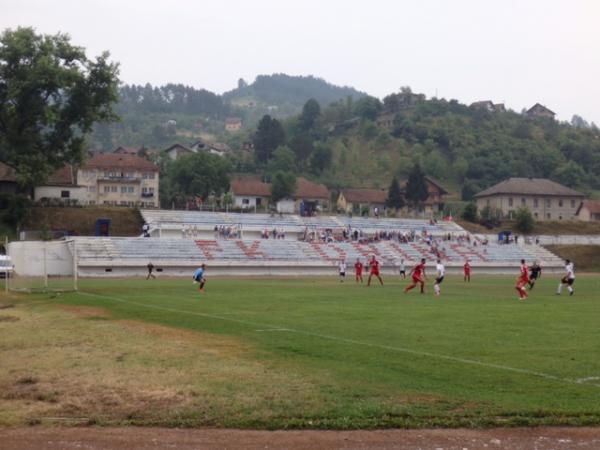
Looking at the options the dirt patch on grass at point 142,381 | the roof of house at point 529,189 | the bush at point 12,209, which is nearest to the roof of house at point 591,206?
the roof of house at point 529,189

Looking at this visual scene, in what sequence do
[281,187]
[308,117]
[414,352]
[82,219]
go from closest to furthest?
1. [414,352]
2. [82,219]
3. [281,187]
4. [308,117]

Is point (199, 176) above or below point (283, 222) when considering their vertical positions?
above

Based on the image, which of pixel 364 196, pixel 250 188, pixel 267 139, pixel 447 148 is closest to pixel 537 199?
pixel 364 196

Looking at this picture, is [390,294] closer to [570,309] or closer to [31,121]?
[570,309]

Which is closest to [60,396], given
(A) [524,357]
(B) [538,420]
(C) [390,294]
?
(B) [538,420]

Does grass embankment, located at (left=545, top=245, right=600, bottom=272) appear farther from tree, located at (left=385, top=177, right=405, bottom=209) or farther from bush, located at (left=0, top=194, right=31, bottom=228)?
bush, located at (left=0, top=194, right=31, bottom=228)

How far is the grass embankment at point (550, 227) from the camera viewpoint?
95250 mm

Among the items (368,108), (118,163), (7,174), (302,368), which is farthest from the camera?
(368,108)

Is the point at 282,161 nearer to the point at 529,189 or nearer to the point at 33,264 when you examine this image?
the point at 529,189

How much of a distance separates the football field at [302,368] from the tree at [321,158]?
12896cm

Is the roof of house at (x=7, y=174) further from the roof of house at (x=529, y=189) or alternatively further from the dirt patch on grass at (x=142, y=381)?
the roof of house at (x=529, y=189)

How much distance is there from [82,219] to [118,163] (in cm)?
3287

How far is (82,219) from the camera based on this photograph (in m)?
78.1

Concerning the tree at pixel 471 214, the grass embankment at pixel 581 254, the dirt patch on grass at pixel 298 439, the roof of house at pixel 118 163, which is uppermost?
the roof of house at pixel 118 163
